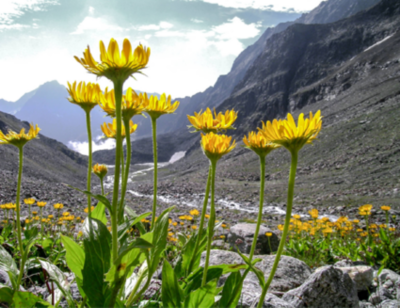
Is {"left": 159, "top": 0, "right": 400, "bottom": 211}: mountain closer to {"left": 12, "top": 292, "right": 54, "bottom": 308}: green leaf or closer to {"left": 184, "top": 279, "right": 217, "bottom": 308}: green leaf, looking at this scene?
{"left": 184, "top": 279, "right": 217, "bottom": 308}: green leaf

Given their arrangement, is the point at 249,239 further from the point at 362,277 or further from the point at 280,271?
the point at 362,277

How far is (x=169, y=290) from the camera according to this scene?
1918mm

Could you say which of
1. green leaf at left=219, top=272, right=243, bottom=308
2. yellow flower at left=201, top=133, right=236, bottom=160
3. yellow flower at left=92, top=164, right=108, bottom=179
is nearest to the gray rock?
green leaf at left=219, top=272, right=243, bottom=308

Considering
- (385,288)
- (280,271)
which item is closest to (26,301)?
(280,271)

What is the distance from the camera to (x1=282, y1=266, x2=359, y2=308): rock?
291cm

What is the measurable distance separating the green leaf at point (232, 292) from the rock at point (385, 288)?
2562mm

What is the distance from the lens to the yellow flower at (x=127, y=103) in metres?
2.04

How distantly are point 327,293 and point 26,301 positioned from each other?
2909 mm

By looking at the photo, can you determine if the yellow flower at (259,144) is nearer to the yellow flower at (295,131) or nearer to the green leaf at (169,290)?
the yellow flower at (295,131)

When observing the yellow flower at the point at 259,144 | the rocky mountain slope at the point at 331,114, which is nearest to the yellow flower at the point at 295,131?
the rocky mountain slope at the point at 331,114

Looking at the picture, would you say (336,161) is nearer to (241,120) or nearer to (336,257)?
(336,257)

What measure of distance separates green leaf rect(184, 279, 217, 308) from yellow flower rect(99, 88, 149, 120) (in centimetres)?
137

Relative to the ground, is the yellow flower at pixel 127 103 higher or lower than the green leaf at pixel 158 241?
higher

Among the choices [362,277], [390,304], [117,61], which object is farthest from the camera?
[362,277]
